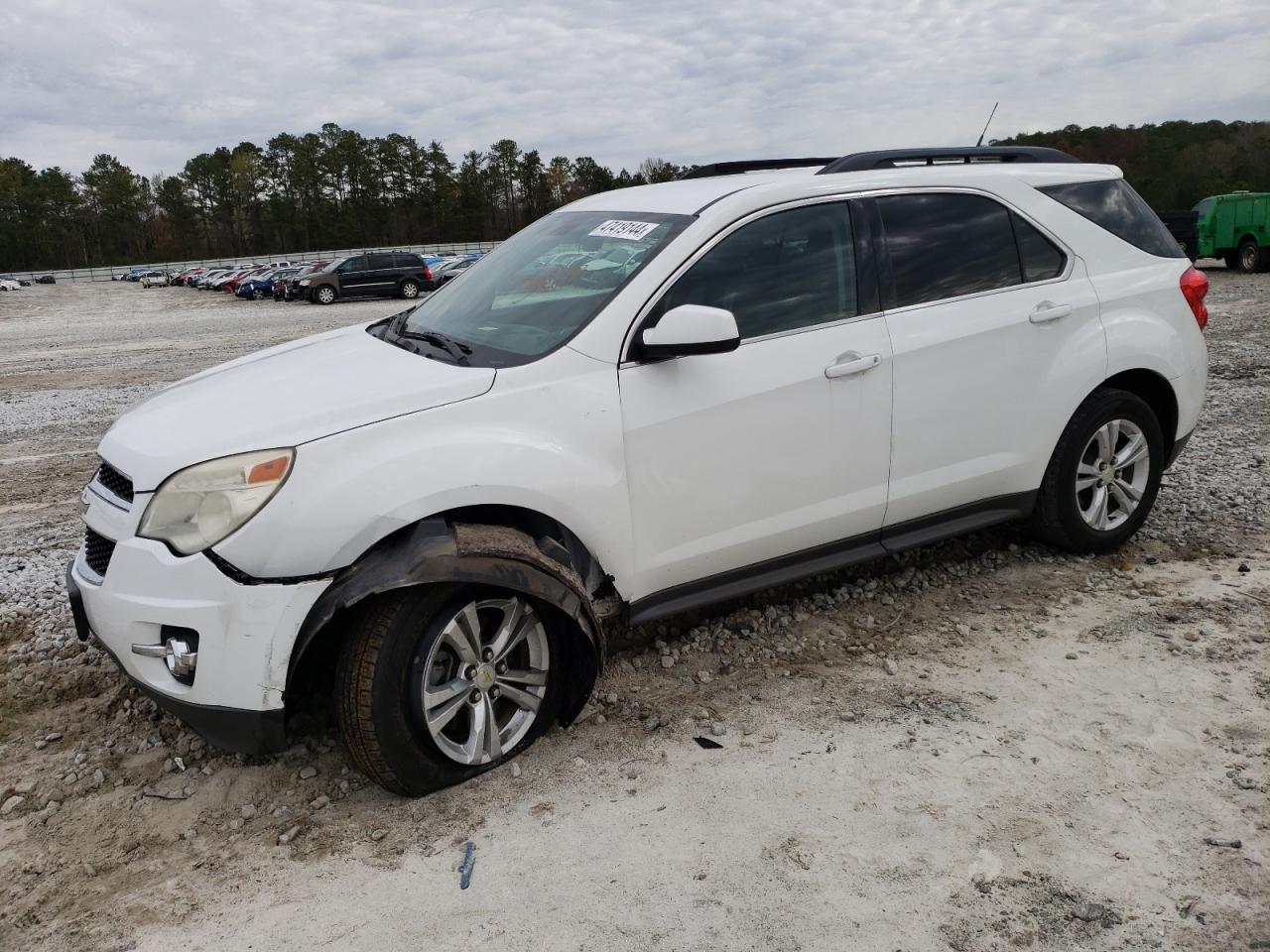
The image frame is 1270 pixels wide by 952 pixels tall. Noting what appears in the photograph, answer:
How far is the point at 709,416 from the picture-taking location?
11.1 ft

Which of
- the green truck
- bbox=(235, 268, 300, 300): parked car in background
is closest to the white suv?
the green truck

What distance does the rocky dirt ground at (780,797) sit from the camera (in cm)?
251

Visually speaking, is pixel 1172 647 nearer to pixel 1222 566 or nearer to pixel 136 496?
pixel 1222 566

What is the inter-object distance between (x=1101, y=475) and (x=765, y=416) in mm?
2003

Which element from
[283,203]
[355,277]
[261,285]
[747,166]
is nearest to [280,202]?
[283,203]

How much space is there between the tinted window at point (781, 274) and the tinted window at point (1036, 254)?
0.91 m

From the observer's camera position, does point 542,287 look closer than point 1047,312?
Yes

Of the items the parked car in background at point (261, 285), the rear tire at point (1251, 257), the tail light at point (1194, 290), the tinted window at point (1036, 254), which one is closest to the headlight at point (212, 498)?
the tinted window at point (1036, 254)

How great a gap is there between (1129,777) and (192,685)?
283 centimetres

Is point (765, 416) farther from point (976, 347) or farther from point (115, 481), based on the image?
point (115, 481)

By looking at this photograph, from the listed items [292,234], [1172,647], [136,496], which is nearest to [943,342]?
[1172,647]

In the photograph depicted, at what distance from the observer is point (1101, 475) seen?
452 cm

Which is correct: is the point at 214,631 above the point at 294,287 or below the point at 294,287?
below

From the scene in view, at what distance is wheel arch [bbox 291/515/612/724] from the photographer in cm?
280
